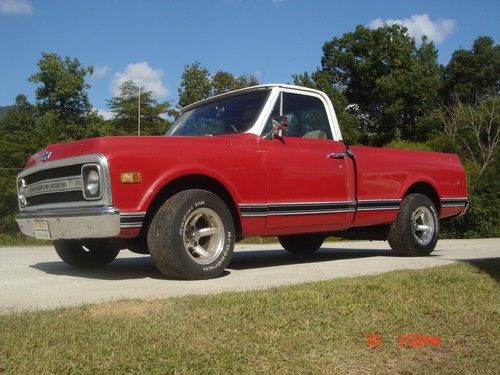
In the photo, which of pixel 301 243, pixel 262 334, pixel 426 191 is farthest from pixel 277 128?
pixel 262 334

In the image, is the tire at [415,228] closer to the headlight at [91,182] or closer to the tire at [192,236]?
the tire at [192,236]

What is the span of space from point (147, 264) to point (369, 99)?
149 feet

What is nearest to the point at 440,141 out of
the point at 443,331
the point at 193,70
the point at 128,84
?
the point at 193,70

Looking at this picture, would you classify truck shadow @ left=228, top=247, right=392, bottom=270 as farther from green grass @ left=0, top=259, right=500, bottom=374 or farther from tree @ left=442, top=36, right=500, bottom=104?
tree @ left=442, top=36, right=500, bottom=104

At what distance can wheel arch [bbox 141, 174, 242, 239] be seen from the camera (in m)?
5.45

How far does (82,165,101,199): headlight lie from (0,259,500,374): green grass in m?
1.30

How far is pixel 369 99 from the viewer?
50.4 m

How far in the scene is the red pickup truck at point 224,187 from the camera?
515 centimetres

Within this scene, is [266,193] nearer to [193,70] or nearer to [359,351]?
[359,351]

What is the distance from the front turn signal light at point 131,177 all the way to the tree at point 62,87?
116ft

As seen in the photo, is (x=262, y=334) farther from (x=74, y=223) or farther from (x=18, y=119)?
(x=18, y=119)

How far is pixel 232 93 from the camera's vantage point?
22.5 ft

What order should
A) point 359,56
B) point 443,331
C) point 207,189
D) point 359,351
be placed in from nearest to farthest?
point 359,351 → point 443,331 → point 207,189 → point 359,56

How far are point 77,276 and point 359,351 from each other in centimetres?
349
